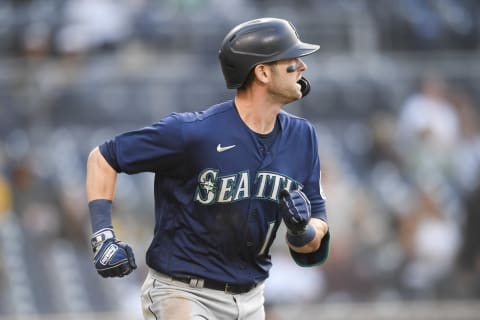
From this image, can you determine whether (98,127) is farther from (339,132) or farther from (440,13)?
(440,13)

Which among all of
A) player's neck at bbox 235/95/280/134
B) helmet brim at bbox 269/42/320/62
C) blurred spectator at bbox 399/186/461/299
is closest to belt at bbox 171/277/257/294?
player's neck at bbox 235/95/280/134

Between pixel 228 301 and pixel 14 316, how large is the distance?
5.33 metres

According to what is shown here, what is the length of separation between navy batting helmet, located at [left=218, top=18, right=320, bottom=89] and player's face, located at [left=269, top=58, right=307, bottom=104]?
7cm

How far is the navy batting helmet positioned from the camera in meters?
5.55

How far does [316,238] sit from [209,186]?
1.82 feet

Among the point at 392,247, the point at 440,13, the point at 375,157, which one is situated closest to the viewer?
the point at 392,247

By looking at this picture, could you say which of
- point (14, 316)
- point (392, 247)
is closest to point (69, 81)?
point (14, 316)

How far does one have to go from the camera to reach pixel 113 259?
528 centimetres

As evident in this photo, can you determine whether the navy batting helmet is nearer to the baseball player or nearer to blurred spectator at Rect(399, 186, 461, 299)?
the baseball player

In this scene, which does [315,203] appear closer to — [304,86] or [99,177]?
[304,86]

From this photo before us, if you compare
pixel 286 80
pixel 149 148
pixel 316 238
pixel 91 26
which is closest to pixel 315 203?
pixel 316 238

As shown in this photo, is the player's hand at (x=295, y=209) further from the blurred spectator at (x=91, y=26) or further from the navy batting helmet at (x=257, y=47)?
the blurred spectator at (x=91, y=26)

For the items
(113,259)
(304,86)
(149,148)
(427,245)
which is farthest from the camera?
(427,245)

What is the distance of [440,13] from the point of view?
1367cm
